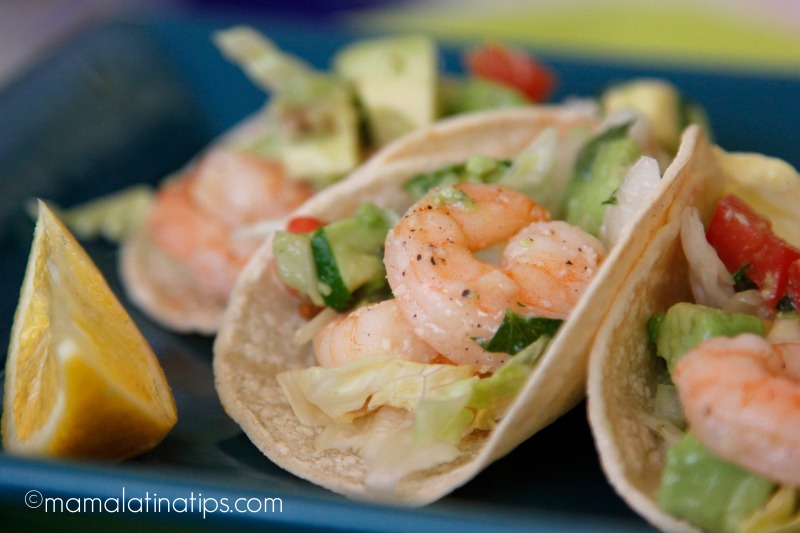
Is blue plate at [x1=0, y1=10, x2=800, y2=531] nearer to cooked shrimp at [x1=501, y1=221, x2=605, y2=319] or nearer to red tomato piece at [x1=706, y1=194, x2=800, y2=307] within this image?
cooked shrimp at [x1=501, y1=221, x2=605, y2=319]

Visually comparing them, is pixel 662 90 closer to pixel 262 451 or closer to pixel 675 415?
pixel 675 415

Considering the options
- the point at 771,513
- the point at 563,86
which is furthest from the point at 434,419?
the point at 563,86

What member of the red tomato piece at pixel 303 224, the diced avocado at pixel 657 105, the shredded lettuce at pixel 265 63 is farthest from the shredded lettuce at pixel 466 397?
the shredded lettuce at pixel 265 63

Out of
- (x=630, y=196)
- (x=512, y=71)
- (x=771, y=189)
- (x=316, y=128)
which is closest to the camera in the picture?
(x=630, y=196)

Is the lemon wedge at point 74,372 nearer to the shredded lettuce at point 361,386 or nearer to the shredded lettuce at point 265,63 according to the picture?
the shredded lettuce at point 361,386

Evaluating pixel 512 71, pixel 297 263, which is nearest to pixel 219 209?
pixel 297 263

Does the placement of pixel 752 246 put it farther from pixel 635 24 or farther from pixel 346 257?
pixel 635 24

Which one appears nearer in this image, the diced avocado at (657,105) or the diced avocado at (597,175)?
the diced avocado at (597,175)

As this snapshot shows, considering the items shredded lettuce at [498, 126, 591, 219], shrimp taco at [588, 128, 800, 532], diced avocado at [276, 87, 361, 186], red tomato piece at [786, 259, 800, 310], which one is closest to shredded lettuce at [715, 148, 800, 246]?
shrimp taco at [588, 128, 800, 532]

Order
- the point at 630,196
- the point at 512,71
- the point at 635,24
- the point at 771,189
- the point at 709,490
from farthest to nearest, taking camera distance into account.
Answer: the point at 635,24 → the point at 512,71 → the point at 771,189 → the point at 630,196 → the point at 709,490
